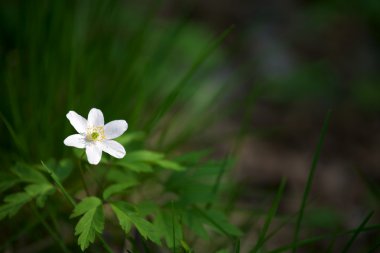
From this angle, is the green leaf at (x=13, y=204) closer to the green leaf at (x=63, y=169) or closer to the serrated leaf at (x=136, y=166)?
the green leaf at (x=63, y=169)

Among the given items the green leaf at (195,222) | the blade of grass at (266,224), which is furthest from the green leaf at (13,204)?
the blade of grass at (266,224)

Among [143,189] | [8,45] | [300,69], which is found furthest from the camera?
[300,69]

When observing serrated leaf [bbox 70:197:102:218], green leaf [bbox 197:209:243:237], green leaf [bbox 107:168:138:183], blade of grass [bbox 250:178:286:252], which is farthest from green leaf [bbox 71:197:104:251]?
blade of grass [bbox 250:178:286:252]

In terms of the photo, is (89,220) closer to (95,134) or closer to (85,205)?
(85,205)

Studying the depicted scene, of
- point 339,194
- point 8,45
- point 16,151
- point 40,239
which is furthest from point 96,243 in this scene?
point 339,194

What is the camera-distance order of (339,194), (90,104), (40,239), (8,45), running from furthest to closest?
1. (339,194)
2. (8,45)
3. (90,104)
4. (40,239)

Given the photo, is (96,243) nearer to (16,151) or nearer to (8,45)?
(16,151)

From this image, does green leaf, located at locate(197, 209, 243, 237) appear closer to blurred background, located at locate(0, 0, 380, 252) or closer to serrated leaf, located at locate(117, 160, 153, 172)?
serrated leaf, located at locate(117, 160, 153, 172)

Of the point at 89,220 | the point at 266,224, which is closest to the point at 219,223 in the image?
the point at 266,224
